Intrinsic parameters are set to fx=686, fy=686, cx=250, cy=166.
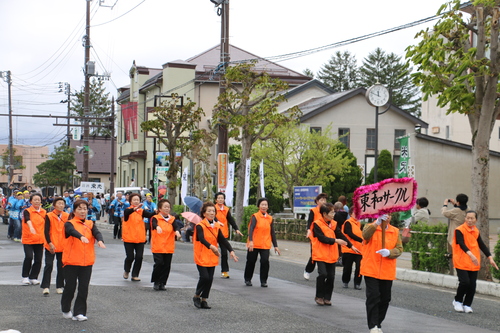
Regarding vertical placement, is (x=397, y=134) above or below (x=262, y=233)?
above

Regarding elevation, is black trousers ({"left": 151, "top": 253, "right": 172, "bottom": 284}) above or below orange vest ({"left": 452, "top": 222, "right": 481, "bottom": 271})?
below

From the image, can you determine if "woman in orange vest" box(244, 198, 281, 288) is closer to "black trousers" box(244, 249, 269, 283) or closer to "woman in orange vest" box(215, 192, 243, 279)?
"black trousers" box(244, 249, 269, 283)

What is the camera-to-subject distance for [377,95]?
25.6 metres

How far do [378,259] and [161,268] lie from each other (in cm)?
517

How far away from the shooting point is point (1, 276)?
1471 centimetres

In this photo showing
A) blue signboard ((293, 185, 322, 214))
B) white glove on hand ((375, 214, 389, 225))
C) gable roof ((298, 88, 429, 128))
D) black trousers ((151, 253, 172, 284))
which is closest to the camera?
white glove on hand ((375, 214, 389, 225))

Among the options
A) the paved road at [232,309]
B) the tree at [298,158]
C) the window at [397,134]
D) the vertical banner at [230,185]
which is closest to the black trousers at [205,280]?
the paved road at [232,309]

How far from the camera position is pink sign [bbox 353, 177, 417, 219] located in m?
8.40

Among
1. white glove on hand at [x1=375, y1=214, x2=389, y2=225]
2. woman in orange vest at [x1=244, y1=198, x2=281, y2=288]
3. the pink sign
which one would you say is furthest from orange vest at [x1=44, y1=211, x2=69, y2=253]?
white glove on hand at [x1=375, y1=214, x2=389, y2=225]

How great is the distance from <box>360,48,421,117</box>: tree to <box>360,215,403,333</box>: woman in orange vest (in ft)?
233

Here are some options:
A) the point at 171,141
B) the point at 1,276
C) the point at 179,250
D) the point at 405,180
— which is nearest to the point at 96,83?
the point at 171,141

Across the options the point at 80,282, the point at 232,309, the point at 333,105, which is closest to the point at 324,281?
the point at 232,309

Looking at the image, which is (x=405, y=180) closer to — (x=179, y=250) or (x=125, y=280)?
(x=125, y=280)

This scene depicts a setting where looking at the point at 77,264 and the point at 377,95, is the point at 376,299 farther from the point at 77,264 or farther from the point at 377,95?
the point at 377,95
